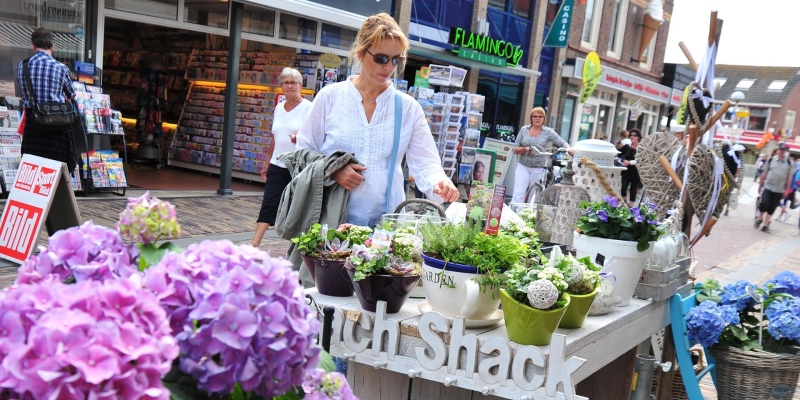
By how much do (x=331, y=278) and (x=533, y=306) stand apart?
624 mm

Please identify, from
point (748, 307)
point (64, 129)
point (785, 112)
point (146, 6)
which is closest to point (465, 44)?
point (146, 6)

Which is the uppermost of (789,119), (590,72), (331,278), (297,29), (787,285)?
(789,119)

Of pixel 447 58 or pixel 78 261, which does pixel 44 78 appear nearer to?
pixel 78 261

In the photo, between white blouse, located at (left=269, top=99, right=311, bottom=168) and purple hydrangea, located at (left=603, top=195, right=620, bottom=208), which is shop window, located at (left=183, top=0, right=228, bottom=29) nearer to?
white blouse, located at (left=269, top=99, right=311, bottom=168)

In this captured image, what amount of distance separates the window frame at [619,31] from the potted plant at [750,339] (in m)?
20.7

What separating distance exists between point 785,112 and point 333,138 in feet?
196

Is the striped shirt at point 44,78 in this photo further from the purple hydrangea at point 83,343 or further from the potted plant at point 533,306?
the purple hydrangea at point 83,343

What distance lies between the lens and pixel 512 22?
17.2 meters

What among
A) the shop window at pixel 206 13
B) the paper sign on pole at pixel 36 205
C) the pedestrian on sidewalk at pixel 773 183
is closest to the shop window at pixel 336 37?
the shop window at pixel 206 13

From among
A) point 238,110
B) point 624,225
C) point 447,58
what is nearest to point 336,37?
point 238,110

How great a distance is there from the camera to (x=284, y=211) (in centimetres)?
282

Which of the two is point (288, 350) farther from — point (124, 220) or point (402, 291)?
point (402, 291)

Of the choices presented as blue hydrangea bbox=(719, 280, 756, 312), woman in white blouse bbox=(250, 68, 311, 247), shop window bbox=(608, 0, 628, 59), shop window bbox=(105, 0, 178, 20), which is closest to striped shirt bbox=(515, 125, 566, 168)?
woman in white blouse bbox=(250, 68, 311, 247)

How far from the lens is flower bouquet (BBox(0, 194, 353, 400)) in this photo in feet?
2.10
